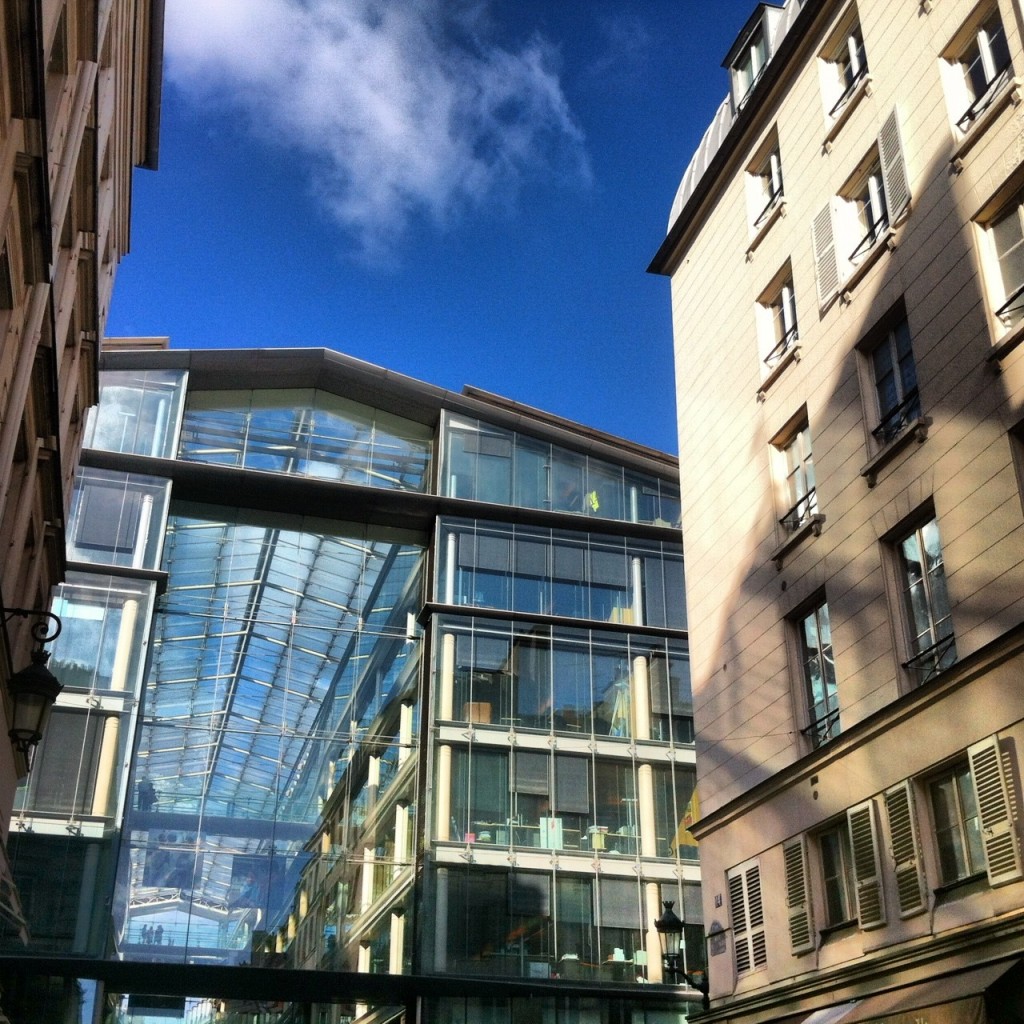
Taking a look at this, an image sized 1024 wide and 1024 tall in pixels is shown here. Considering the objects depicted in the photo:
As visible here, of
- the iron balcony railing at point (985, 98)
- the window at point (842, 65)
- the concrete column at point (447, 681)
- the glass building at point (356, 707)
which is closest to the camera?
the iron balcony railing at point (985, 98)

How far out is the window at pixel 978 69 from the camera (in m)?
15.4

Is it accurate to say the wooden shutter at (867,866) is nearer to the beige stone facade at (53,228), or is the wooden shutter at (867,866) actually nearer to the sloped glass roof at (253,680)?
the beige stone facade at (53,228)

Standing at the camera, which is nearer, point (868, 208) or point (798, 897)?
point (798, 897)

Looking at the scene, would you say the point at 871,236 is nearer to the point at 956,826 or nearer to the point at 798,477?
the point at 798,477

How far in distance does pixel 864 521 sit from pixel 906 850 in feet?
14.1

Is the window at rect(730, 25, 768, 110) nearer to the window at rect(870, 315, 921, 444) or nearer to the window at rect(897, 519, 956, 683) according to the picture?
the window at rect(870, 315, 921, 444)

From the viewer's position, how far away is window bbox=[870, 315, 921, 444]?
1602cm

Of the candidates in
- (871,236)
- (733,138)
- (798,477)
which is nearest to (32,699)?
(798,477)

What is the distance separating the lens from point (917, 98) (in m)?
17.0

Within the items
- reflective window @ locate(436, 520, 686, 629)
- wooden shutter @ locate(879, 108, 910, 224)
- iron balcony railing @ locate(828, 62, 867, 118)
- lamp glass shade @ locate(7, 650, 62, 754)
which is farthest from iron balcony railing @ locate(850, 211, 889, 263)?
reflective window @ locate(436, 520, 686, 629)

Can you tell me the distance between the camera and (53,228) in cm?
1362

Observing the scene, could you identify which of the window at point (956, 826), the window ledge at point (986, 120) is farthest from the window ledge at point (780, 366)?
the window at point (956, 826)

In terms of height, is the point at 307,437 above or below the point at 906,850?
above

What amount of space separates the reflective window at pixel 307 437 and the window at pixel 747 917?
61.8 ft
